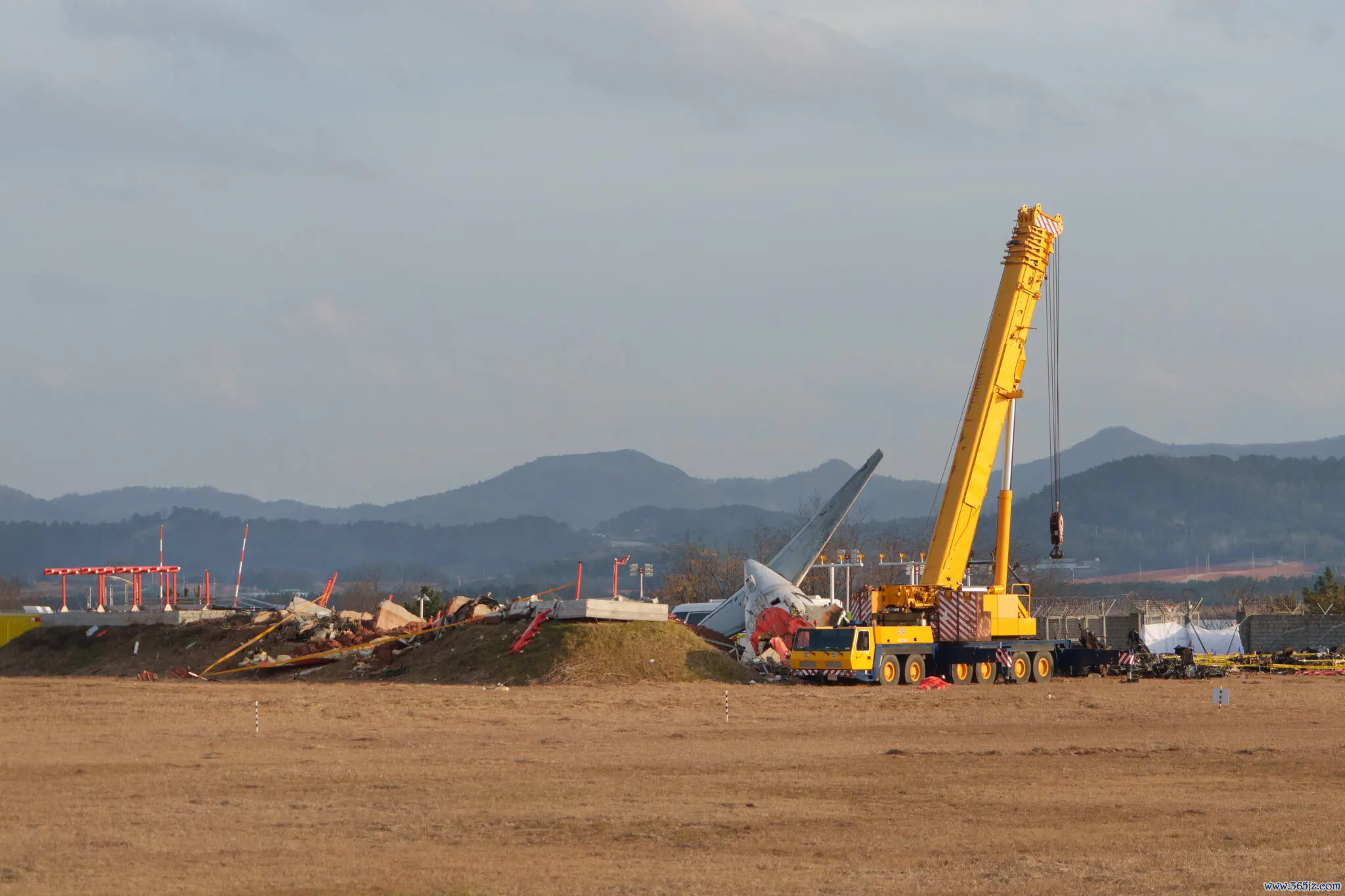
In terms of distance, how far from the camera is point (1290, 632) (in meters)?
55.8

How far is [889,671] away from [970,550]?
473 cm

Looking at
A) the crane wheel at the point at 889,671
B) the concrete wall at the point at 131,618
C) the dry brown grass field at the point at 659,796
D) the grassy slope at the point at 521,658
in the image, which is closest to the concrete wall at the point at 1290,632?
the crane wheel at the point at 889,671

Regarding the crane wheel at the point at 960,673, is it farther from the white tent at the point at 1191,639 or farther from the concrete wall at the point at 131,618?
the concrete wall at the point at 131,618

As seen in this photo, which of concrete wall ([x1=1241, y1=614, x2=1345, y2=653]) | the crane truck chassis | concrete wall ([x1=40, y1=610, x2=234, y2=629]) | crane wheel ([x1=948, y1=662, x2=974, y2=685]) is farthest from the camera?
concrete wall ([x1=1241, y1=614, x2=1345, y2=653])

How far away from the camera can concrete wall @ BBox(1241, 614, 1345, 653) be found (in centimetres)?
5525

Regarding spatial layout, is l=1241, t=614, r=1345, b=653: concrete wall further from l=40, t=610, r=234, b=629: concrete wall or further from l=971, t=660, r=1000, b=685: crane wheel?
l=40, t=610, r=234, b=629: concrete wall

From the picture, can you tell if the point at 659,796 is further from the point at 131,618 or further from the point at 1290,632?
the point at 1290,632

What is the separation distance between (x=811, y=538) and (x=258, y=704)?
23.7 metres

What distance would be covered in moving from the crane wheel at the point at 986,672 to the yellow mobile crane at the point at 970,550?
0.08 feet

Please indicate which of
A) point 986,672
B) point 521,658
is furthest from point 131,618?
point 986,672

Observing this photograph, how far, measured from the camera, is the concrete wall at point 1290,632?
55250 mm

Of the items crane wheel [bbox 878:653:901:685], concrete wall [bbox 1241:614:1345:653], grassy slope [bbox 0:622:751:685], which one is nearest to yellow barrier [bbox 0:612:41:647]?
grassy slope [bbox 0:622:751:685]

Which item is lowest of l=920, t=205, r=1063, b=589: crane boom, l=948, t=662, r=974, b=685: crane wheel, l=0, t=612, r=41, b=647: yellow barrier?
l=948, t=662, r=974, b=685: crane wheel

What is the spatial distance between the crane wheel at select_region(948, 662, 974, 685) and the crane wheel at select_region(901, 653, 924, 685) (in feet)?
3.00
